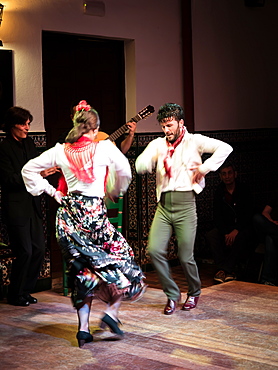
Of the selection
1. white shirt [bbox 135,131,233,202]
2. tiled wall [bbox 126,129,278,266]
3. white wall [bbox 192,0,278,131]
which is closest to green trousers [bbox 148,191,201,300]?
white shirt [bbox 135,131,233,202]

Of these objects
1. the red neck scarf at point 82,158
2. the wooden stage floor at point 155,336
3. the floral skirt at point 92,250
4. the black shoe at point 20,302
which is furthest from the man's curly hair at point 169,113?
the black shoe at point 20,302

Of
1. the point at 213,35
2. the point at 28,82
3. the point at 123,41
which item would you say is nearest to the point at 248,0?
the point at 213,35

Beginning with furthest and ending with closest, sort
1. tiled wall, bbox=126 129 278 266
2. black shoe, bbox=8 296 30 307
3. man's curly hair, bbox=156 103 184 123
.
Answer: tiled wall, bbox=126 129 278 266 < black shoe, bbox=8 296 30 307 < man's curly hair, bbox=156 103 184 123

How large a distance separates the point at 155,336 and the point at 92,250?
0.76 m

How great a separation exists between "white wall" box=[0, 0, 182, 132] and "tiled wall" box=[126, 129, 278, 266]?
1.82 ft

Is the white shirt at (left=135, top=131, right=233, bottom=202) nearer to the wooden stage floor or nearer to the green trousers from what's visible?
the green trousers

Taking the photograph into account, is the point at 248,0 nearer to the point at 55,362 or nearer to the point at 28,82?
the point at 28,82

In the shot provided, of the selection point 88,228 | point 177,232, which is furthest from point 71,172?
point 177,232

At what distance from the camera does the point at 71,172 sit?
A: 4.68 meters

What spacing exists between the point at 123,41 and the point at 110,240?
130 inches

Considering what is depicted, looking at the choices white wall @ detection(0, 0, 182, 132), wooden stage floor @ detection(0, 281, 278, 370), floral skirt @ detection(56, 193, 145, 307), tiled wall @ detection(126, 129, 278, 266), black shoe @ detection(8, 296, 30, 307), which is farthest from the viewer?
tiled wall @ detection(126, 129, 278, 266)

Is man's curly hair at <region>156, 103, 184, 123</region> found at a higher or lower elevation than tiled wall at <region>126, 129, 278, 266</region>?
higher

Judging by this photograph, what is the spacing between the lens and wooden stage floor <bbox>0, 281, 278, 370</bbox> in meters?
4.37

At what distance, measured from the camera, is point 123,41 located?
7.48 meters
